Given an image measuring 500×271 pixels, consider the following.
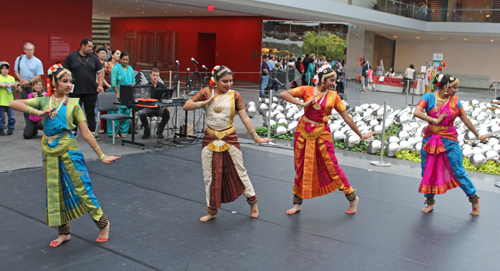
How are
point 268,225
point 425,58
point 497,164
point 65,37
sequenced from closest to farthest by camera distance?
point 268,225
point 497,164
point 65,37
point 425,58

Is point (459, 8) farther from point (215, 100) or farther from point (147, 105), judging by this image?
point (215, 100)

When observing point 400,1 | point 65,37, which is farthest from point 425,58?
point 65,37

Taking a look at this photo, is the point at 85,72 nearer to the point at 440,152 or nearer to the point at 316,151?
the point at 316,151

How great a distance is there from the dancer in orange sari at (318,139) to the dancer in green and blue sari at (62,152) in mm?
2032

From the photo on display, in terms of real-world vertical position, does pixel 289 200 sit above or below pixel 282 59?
below

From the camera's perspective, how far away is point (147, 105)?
7.88 metres

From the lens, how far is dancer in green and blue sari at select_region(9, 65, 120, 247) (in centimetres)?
371

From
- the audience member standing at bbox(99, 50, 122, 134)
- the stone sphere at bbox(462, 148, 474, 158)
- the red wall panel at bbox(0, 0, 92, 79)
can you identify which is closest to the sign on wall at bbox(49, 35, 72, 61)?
the red wall panel at bbox(0, 0, 92, 79)

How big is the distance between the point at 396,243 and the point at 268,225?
4.10 feet

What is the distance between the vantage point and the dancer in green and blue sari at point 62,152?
3715mm

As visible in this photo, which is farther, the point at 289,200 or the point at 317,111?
the point at 289,200

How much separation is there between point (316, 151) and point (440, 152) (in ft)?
4.67

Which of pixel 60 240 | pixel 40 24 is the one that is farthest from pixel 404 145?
pixel 40 24

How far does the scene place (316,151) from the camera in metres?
4.85
